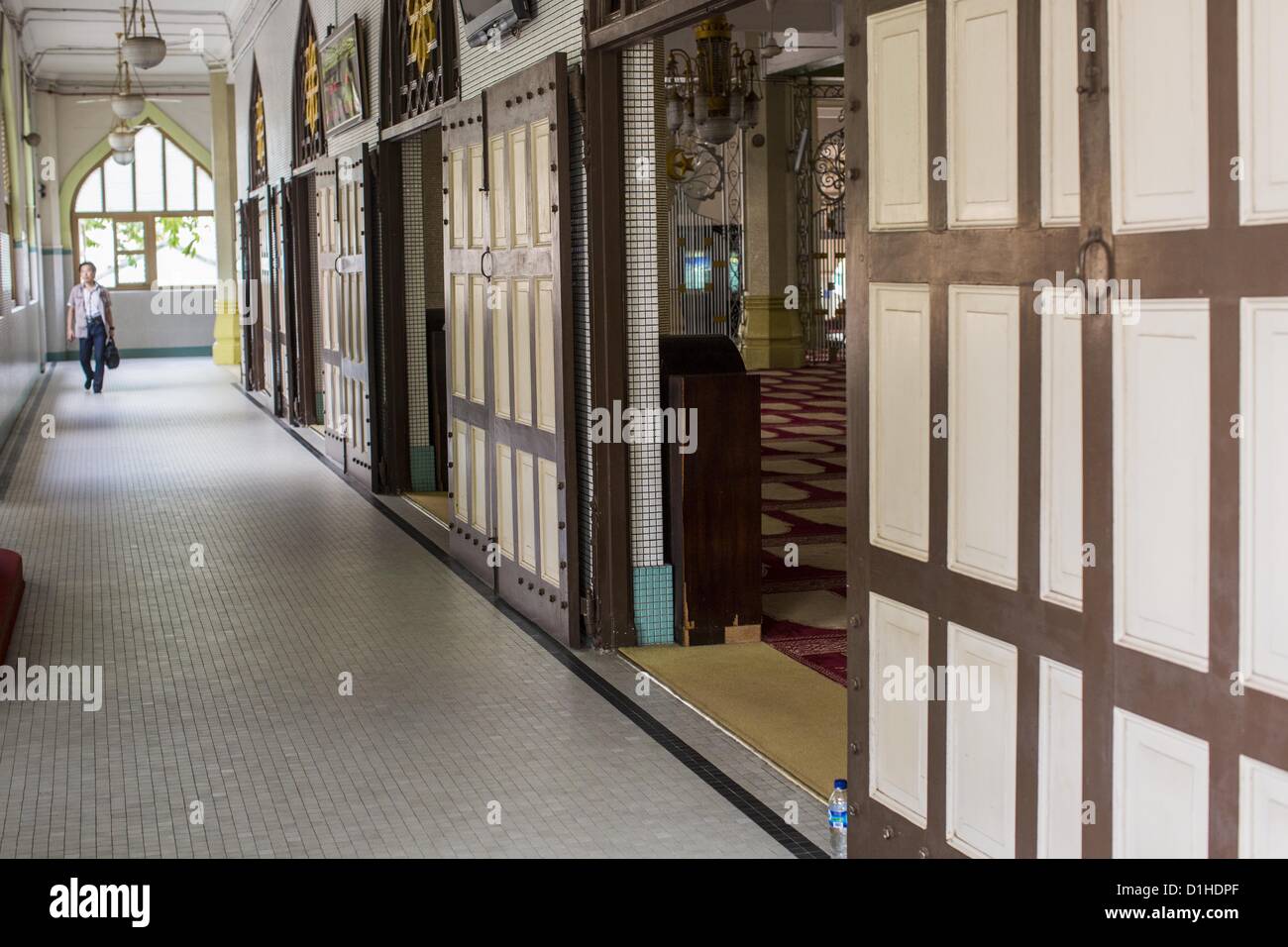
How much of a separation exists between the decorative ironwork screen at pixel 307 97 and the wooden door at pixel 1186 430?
9563 millimetres

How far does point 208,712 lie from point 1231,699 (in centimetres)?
362

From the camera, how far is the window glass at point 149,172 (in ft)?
79.2

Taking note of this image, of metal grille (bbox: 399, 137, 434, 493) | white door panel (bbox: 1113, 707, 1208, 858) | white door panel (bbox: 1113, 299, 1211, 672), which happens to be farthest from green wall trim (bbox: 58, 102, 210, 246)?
white door panel (bbox: 1113, 707, 1208, 858)

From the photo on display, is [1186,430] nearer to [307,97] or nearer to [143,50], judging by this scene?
[307,97]

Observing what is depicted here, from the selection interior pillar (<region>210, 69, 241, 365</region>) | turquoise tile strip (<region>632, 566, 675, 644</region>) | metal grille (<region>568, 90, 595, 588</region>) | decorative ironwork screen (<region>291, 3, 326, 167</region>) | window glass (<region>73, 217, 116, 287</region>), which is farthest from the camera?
window glass (<region>73, 217, 116, 287</region>)

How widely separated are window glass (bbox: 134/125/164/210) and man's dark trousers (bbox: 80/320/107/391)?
7004 millimetres

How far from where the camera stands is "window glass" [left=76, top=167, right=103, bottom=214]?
23969 mm

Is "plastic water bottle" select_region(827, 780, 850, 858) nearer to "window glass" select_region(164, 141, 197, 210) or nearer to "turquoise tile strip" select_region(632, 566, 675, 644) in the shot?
"turquoise tile strip" select_region(632, 566, 675, 644)

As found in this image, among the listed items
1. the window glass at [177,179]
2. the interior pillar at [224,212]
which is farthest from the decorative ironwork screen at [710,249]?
the window glass at [177,179]

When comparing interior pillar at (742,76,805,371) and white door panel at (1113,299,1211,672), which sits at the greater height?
interior pillar at (742,76,805,371)

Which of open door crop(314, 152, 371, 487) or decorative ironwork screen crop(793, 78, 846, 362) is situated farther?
decorative ironwork screen crop(793, 78, 846, 362)

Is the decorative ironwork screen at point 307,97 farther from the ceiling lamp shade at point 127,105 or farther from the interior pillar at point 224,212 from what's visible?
the interior pillar at point 224,212

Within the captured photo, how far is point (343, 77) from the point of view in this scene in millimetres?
10016
